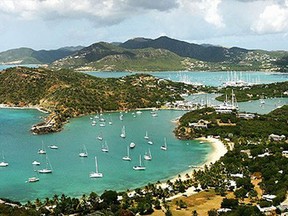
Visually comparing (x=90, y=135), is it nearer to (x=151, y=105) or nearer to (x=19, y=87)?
(x=151, y=105)

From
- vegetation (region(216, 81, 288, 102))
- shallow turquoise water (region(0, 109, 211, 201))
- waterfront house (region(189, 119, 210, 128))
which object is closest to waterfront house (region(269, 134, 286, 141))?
shallow turquoise water (region(0, 109, 211, 201))

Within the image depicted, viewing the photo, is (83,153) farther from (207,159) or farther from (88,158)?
(207,159)

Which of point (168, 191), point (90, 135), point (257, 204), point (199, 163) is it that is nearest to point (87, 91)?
point (90, 135)

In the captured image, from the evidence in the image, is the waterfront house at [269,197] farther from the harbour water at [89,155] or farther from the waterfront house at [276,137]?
the waterfront house at [276,137]

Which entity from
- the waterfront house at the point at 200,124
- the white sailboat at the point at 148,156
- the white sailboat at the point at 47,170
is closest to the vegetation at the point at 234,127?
the waterfront house at the point at 200,124

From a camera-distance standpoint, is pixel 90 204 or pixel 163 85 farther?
pixel 163 85

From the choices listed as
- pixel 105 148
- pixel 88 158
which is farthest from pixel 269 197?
pixel 105 148
